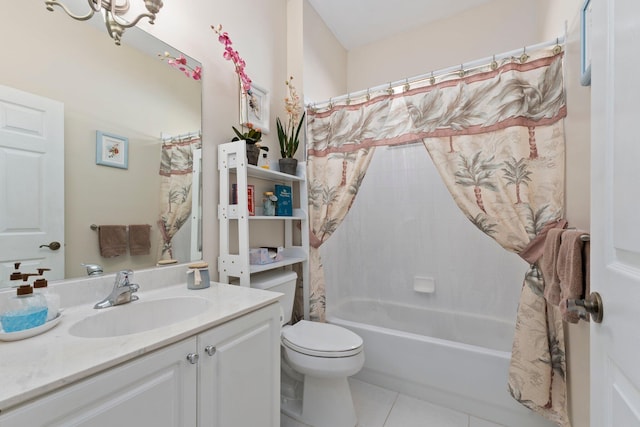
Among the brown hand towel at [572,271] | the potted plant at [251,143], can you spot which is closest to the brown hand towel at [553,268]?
the brown hand towel at [572,271]

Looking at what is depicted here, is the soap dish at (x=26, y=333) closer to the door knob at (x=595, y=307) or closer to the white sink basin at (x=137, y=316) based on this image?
the white sink basin at (x=137, y=316)

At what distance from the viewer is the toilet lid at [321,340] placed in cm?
141

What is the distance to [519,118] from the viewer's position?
1468mm

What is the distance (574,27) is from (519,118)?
0.41 meters

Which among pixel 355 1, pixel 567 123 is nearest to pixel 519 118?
pixel 567 123

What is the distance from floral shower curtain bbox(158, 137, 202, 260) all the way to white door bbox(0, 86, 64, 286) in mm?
375

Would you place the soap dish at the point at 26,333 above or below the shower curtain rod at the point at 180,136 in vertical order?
below

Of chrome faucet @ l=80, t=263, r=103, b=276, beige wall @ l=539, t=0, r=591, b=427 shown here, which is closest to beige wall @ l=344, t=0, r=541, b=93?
beige wall @ l=539, t=0, r=591, b=427

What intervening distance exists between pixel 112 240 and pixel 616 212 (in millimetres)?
1630

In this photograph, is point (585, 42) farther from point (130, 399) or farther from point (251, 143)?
point (130, 399)

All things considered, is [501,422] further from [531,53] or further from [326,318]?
[531,53]

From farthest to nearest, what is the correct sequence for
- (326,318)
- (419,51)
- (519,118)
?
(419,51), (326,318), (519,118)

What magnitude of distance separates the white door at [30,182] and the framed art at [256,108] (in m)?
0.93

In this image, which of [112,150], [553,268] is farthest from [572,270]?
[112,150]
